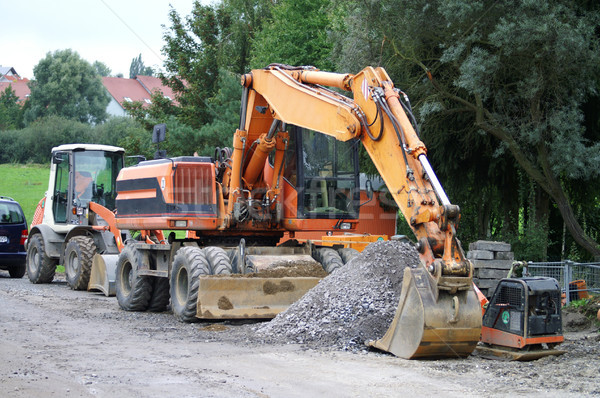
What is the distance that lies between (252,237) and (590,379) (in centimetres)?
739

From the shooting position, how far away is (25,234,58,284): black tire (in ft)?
59.8

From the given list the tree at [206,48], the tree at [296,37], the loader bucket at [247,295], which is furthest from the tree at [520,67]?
the tree at [206,48]

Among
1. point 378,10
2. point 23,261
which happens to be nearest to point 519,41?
point 378,10

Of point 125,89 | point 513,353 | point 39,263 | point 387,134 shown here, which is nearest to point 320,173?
point 387,134

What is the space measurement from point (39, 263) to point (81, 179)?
7.88ft

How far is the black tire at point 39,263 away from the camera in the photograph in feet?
59.8

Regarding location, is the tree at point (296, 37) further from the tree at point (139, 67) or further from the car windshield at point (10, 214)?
the tree at point (139, 67)

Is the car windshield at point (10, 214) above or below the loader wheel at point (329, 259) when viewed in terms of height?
above

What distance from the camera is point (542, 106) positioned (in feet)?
51.2

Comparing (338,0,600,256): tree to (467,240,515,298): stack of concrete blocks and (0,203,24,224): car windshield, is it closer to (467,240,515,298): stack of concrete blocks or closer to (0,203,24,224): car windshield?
(467,240,515,298): stack of concrete blocks

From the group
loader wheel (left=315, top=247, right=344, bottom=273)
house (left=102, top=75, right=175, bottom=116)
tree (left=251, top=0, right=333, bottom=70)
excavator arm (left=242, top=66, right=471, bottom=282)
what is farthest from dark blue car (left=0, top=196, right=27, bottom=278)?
house (left=102, top=75, right=175, bottom=116)

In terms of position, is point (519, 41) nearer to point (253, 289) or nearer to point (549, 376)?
point (253, 289)

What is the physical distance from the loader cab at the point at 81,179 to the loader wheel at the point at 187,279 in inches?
264

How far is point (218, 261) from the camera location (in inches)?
444
